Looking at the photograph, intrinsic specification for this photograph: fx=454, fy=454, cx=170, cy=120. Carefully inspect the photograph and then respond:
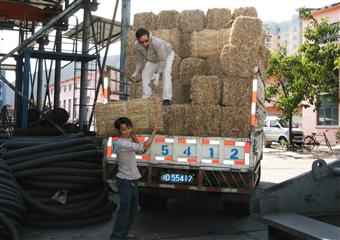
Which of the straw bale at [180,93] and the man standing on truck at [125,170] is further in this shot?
the straw bale at [180,93]

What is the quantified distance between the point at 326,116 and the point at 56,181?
25.5 meters

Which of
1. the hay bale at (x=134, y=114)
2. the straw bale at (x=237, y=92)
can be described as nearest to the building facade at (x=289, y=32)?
the straw bale at (x=237, y=92)

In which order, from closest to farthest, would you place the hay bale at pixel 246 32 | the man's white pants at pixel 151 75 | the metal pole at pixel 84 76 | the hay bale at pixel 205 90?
1. the hay bale at pixel 205 90
2. the hay bale at pixel 246 32
3. the man's white pants at pixel 151 75
4. the metal pole at pixel 84 76

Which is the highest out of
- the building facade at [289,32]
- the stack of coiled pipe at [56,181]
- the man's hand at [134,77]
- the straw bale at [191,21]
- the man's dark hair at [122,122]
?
the building facade at [289,32]

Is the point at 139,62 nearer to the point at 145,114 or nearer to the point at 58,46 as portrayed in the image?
the point at 145,114

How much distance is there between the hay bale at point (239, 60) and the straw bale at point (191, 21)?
1248 mm

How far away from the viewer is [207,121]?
20.6 feet

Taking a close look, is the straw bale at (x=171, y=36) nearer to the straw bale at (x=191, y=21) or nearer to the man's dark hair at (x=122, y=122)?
the straw bale at (x=191, y=21)

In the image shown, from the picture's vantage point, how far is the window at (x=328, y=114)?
28.5 m

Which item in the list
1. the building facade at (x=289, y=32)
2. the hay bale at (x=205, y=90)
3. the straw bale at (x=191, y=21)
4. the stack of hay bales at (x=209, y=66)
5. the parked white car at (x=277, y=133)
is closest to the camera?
the stack of hay bales at (x=209, y=66)

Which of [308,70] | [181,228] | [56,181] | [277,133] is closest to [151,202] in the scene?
[181,228]

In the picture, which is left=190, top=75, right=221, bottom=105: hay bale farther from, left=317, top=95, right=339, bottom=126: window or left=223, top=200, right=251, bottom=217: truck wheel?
left=317, top=95, right=339, bottom=126: window

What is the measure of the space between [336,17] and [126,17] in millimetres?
22015

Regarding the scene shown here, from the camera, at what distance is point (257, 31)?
6.81 meters
